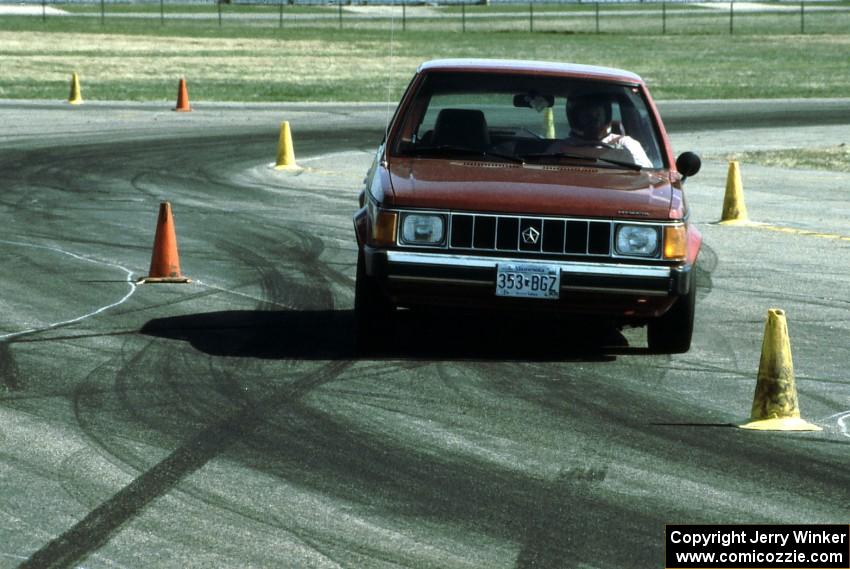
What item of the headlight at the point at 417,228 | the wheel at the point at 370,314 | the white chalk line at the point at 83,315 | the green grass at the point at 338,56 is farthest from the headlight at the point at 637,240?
the green grass at the point at 338,56

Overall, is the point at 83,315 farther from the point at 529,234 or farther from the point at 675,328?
the point at 675,328

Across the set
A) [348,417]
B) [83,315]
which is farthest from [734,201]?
[348,417]

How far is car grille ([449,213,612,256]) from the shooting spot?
8.43 m

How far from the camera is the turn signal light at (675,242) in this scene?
8.46m

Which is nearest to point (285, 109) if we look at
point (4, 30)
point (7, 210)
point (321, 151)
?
point (321, 151)

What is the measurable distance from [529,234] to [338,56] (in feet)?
139

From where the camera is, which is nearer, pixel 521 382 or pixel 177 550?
pixel 177 550

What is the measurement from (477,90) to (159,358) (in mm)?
2655

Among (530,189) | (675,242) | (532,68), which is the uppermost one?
(532,68)

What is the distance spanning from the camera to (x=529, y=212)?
8.41 metres

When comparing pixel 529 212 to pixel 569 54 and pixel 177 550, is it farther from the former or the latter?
pixel 569 54

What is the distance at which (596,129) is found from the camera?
376 inches

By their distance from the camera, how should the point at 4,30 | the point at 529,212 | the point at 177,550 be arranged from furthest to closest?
the point at 4,30 → the point at 529,212 → the point at 177,550

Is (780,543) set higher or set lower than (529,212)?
lower
